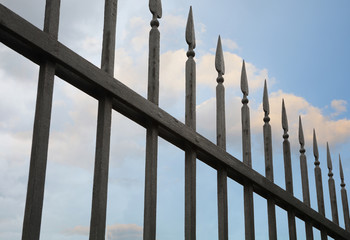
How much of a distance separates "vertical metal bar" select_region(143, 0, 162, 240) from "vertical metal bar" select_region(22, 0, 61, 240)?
1.93 ft

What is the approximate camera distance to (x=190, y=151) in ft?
8.89

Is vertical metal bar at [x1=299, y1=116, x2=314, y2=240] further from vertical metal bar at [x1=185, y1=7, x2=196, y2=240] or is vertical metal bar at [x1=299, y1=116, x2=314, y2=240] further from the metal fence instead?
vertical metal bar at [x1=185, y1=7, x2=196, y2=240]

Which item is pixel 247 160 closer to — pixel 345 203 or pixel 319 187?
pixel 319 187

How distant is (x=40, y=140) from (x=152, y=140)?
2.12 ft

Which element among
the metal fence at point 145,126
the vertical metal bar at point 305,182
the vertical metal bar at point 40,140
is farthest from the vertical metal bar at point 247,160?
the vertical metal bar at point 40,140

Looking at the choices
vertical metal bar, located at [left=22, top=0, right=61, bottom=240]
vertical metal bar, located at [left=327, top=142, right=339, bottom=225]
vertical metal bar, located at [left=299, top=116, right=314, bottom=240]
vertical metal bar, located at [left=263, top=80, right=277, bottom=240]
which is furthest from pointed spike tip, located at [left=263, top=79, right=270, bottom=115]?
vertical metal bar, located at [left=22, top=0, right=61, bottom=240]

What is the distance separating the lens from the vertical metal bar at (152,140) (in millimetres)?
2377

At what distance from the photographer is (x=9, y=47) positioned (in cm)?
208

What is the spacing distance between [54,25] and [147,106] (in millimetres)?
603

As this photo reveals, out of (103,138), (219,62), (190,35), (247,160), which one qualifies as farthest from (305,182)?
(103,138)

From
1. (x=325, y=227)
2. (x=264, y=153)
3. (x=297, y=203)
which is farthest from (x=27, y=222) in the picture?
(x=325, y=227)

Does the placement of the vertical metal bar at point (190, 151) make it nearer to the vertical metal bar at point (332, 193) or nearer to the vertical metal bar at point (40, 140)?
the vertical metal bar at point (40, 140)

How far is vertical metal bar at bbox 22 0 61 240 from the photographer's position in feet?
6.30

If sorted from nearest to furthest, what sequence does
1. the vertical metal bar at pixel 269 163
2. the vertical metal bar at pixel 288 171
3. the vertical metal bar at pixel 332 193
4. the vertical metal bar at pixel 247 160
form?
the vertical metal bar at pixel 247 160 < the vertical metal bar at pixel 269 163 < the vertical metal bar at pixel 288 171 < the vertical metal bar at pixel 332 193
